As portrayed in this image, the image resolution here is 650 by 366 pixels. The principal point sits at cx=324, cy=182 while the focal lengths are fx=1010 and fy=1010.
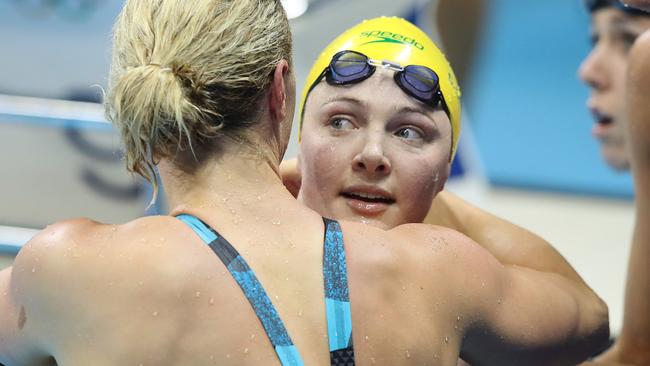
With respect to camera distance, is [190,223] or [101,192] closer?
[190,223]

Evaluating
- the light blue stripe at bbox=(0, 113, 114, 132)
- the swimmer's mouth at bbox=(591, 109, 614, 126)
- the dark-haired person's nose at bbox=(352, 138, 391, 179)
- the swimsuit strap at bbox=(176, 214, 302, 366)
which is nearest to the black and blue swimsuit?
the swimsuit strap at bbox=(176, 214, 302, 366)

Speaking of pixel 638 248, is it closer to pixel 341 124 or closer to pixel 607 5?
pixel 341 124

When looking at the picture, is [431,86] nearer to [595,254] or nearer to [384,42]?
[384,42]

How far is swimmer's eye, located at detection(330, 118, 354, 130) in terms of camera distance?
2275 mm

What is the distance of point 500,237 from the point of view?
8.51ft

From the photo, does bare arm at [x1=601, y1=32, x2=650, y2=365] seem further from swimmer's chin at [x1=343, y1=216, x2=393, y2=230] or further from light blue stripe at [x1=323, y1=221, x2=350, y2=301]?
light blue stripe at [x1=323, y1=221, x2=350, y2=301]

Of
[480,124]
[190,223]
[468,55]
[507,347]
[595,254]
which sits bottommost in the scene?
[595,254]

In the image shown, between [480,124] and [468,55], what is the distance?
369mm

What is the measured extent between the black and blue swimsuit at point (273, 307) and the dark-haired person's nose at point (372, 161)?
0.52m

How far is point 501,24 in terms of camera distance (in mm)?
5305

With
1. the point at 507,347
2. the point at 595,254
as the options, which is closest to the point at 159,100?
the point at 507,347

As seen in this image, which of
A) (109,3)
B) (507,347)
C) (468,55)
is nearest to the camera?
(507,347)

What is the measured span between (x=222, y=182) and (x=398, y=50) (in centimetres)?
82

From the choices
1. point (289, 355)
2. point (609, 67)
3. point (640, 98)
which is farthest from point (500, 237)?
point (609, 67)
